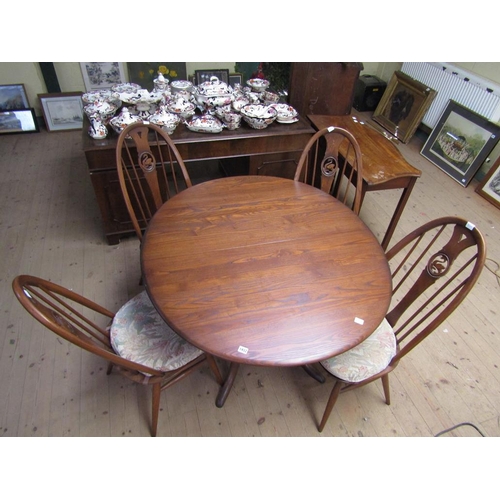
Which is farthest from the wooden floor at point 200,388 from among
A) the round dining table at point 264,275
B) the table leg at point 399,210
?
the table leg at point 399,210

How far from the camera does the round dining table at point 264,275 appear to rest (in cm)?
102

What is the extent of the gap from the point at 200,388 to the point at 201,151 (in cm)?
140

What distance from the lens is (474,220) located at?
269 centimetres

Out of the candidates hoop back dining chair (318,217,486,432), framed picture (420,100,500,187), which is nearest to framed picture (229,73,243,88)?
framed picture (420,100,500,187)

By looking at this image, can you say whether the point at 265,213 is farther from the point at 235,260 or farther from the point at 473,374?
the point at 473,374

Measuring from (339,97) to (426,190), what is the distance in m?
1.15

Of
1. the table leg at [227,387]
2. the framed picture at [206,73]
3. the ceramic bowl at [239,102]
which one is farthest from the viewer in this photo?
the framed picture at [206,73]

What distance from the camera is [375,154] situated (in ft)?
7.06

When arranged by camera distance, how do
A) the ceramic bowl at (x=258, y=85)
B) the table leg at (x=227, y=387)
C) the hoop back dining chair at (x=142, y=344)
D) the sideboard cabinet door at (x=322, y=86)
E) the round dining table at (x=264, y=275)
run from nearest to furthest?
the round dining table at (x=264, y=275), the hoop back dining chair at (x=142, y=344), the table leg at (x=227, y=387), the ceramic bowl at (x=258, y=85), the sideboard cabinet door at (x=322, y=86)

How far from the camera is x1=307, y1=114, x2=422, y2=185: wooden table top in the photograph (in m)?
1.97

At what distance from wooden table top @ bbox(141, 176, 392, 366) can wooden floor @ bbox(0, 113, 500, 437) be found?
0.70 m

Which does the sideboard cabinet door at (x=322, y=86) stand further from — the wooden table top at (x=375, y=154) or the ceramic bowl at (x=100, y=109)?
the ceramic bowl at (x=100, y=109)

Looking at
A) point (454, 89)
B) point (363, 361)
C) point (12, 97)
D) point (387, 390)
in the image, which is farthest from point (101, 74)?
point (387, 390)

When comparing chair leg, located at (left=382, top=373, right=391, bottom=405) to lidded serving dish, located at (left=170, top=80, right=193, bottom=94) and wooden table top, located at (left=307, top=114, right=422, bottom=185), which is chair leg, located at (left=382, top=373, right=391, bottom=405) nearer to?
wooden table top, located at (left=307, top=114, right=422, bottom=185)
